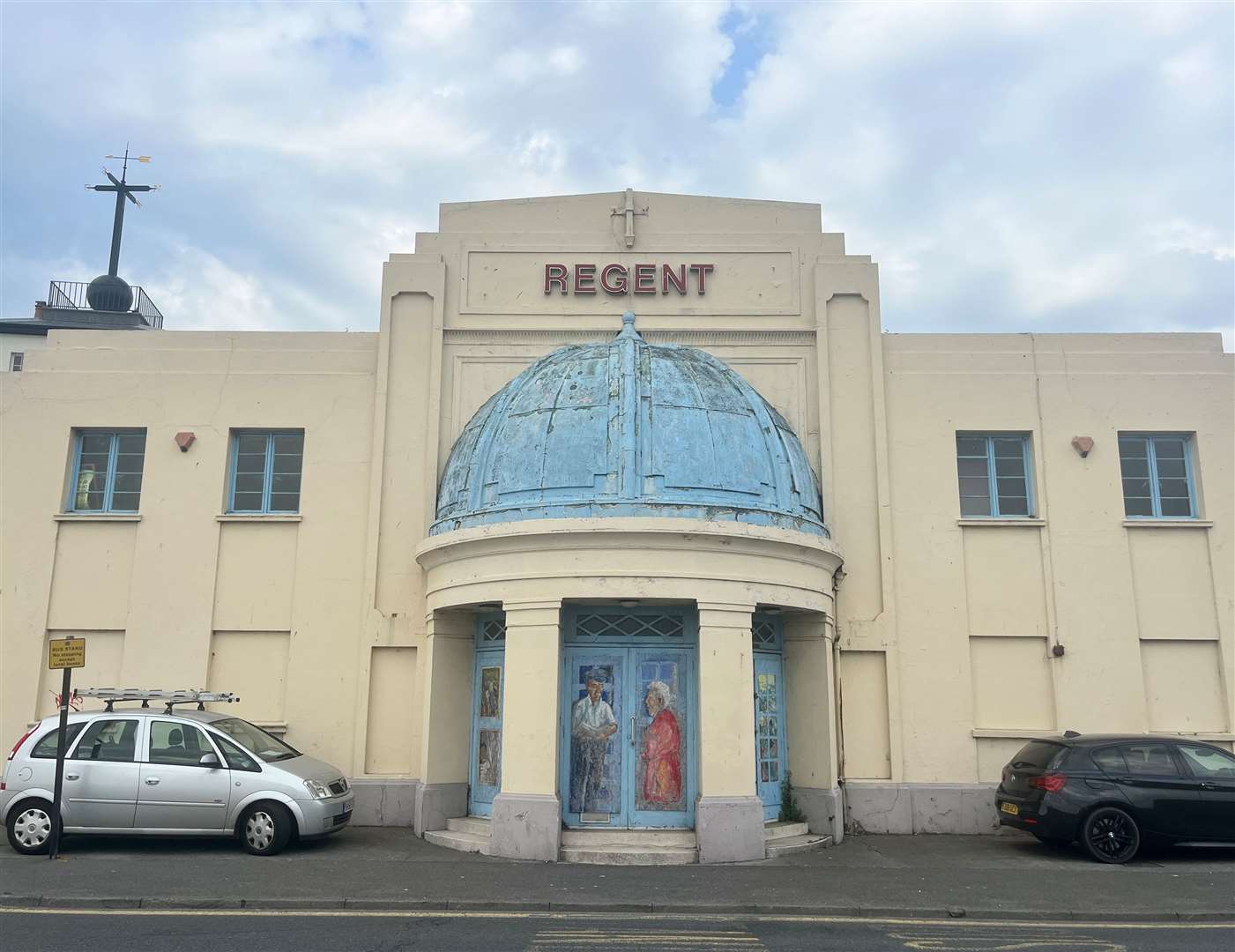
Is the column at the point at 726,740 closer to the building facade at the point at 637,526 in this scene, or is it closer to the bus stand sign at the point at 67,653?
the building facade at the point at 637,526

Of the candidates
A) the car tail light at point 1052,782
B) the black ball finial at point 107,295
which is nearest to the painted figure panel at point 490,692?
the car tail light at point 1052,782

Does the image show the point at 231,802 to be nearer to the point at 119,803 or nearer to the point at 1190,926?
the point at 119,803

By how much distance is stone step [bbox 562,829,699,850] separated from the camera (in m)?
12.5

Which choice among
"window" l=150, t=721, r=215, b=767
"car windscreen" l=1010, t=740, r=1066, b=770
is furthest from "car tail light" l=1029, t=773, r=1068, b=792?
"window" l=150, t=721, r=215, b=767

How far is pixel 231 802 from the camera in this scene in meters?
12.6

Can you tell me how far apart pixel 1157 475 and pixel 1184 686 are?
336 centimetres

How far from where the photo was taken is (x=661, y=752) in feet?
43.9

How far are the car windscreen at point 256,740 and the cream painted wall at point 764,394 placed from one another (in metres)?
1.49

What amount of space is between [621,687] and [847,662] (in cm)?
394

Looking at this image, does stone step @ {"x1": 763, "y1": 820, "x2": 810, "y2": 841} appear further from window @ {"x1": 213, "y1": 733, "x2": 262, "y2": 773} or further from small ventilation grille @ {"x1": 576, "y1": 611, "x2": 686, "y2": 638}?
window @ {"x1": 213, "y1": 733, "x2": 262, "y2": 773}

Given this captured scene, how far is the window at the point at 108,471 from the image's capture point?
54.9 ft

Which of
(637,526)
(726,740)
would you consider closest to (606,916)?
(726,740)

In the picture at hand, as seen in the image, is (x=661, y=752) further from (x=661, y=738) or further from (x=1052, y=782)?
(x=1052, y=782)

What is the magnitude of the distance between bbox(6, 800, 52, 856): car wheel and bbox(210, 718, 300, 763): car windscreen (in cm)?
217
